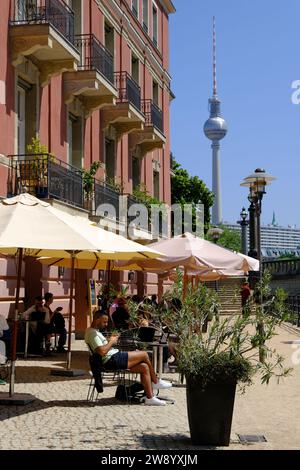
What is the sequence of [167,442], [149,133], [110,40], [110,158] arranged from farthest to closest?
[149,133], [110,158], [110,40], [167,442]

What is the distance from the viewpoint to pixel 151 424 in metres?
8.07

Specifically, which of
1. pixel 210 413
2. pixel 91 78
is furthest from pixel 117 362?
pixel 91 78

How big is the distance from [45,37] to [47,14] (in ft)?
3.93

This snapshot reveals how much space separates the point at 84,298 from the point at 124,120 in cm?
722

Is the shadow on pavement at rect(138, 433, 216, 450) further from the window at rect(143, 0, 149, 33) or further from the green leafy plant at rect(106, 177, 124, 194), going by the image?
the window at rect(143, 0, 149, 33)

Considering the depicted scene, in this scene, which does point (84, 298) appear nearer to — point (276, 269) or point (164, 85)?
point (164, 85)

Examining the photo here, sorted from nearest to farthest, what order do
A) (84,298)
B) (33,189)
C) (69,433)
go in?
(69,433)
(33,189)
(84,298)

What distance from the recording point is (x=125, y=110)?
23750mm

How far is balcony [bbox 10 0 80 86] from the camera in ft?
53.7

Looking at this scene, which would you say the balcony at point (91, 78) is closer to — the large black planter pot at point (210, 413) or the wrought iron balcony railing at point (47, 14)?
the wrought iron balcony railing at point (47, 14)

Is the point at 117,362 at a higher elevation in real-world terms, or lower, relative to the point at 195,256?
lower

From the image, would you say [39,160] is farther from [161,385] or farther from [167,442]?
[167,442]

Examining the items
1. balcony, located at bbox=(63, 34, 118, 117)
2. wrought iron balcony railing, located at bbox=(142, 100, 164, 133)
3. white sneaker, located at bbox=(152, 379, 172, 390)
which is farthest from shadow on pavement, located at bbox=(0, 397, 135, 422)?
wrought iron balcony railing, located at bbox=(142, 100, 164, 133)
